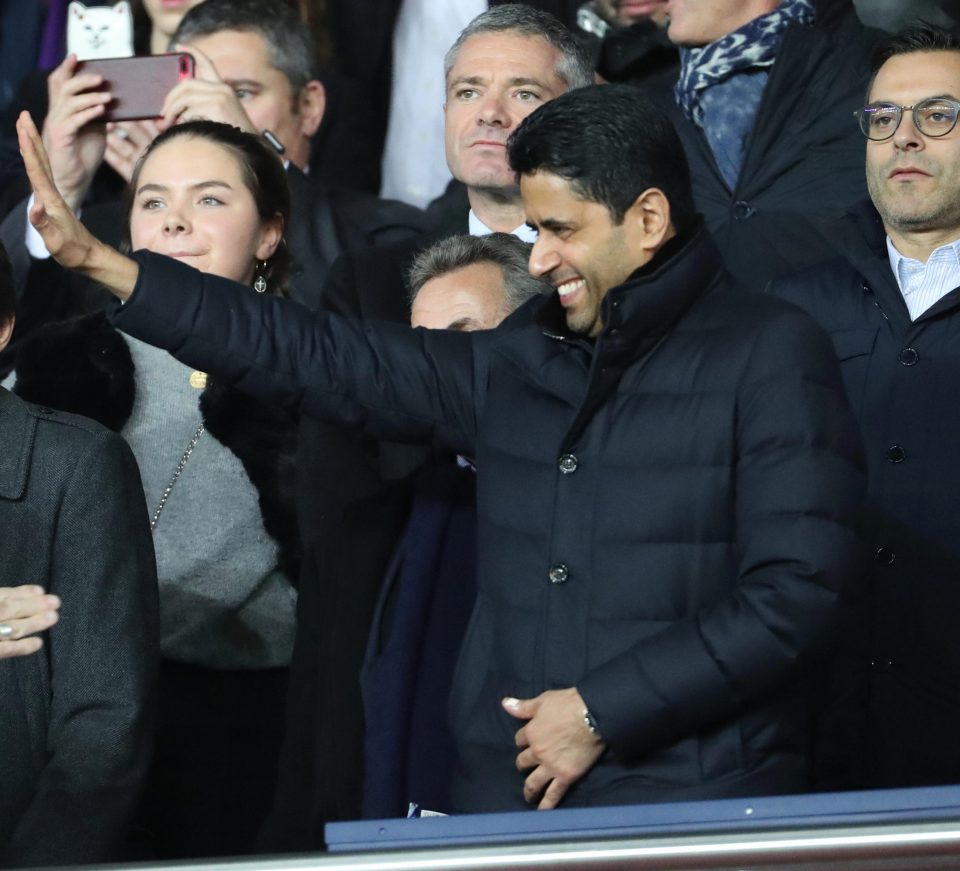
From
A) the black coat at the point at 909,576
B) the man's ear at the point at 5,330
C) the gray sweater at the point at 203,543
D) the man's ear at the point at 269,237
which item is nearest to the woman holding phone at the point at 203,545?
the gray sweater at the point at 203,543

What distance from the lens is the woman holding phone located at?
343 cm

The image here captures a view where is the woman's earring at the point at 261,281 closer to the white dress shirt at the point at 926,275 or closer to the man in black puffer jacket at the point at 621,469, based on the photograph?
the man in black puffer jacket at the point at 621,469

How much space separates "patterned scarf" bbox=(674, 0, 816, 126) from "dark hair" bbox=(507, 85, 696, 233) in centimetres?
137

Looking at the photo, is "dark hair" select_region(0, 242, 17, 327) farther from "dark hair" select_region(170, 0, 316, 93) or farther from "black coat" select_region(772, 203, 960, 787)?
"dark hair" select_region(170, 0, 316, 93)

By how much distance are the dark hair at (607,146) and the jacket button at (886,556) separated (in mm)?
853

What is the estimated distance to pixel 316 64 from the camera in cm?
514

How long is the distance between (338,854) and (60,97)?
2.74 meters

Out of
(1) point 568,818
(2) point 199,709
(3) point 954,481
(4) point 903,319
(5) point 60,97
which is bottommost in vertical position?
(2) point 199,709

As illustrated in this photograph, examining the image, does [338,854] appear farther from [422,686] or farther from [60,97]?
[60,97]

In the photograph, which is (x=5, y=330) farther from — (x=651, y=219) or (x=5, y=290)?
(x=651, y=219)

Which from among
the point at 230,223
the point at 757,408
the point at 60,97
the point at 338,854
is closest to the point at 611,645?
the point at 757,408

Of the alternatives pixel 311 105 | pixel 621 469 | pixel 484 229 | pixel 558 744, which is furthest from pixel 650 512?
pixel 311 105

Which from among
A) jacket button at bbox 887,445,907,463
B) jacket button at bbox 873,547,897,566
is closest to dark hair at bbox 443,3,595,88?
jacket button at bbox 887,445,907,463

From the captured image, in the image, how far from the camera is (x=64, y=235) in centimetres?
279
